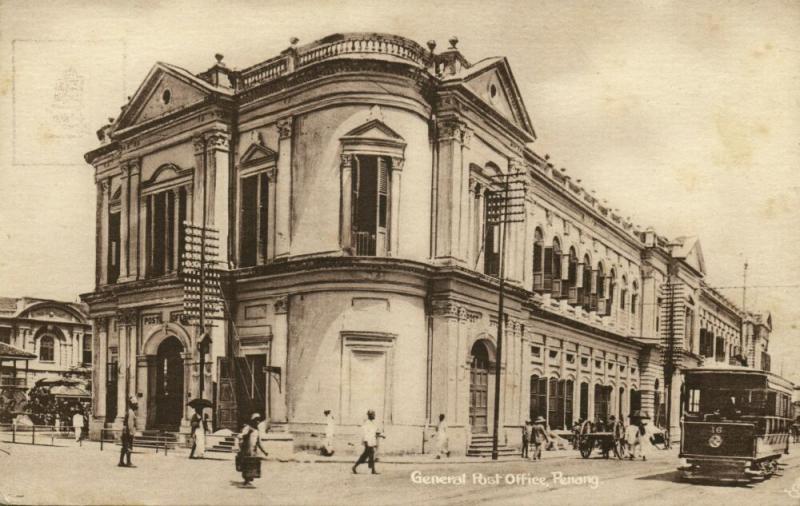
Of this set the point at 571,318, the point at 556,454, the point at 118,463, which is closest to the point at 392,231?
the point at 118,463

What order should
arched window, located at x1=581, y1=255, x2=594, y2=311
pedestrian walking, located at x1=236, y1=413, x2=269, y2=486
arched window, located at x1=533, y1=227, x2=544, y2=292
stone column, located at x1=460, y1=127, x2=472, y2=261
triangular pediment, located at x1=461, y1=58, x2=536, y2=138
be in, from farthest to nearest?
1. arched window, located at x1=581, y1=255, x2=594, y2=311
2. arched window, located at x1=533, y1=227, x2=544, y2=292
3. stone column, located at x1=460, y1=127, x2=472, y2=261
4. triangular pediment, located at x1=461, y1=58, x2=536, y2=138
5. pedestrian walking, located at x1=236, y1=413, x2=269, y2=486

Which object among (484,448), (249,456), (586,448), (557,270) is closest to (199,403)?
(249,456)

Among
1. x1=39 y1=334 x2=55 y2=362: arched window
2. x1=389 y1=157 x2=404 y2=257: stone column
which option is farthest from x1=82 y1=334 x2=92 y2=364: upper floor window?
x1=389 y1=157 x2=404 y2=257: stone column

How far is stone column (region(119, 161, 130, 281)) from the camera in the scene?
2169 cm

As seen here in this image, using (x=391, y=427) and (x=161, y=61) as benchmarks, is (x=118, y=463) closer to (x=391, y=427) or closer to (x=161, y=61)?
(x=391, y=427)

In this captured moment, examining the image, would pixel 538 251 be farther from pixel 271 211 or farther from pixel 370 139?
pixel 271 211

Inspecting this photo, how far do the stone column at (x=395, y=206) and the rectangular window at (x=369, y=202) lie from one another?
0.13m

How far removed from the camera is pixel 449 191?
19.3 m

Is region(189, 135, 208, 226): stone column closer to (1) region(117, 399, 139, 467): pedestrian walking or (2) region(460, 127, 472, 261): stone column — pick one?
(1) region(117, 399, 139, 467): pedestrian walking

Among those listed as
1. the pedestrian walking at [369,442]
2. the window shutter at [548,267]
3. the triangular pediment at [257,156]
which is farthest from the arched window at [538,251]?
the pedestrian walking at [369,442]

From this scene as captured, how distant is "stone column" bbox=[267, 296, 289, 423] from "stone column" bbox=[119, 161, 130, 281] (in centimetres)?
527

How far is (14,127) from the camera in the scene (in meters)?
13.1

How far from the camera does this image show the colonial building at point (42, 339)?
62.7ft

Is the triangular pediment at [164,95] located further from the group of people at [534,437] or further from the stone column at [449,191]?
the group of people at [534,437]
